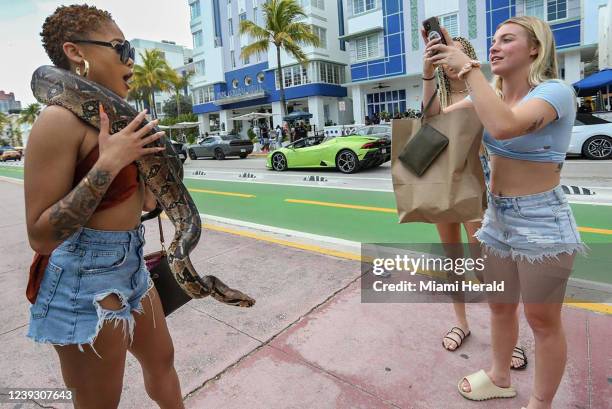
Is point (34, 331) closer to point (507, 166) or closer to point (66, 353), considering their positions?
point (66, 353)

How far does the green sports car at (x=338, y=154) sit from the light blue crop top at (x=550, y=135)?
10.9m

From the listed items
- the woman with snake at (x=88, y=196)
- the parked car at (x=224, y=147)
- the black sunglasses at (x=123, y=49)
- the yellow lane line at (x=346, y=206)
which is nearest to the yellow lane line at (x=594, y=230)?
the yellow lane line at (x=346, y=206)

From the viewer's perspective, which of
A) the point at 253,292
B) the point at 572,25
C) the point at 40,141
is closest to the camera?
the point at 40,141

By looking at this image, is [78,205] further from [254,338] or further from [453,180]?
[254,338]

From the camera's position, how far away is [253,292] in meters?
3.97

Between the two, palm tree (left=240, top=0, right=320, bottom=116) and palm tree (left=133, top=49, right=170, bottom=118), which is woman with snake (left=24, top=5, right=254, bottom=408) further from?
palm tree (left=133, top=49, right=170, bottom=118)

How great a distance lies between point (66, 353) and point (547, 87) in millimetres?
2208

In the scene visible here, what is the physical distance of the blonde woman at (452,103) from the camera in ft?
7.55

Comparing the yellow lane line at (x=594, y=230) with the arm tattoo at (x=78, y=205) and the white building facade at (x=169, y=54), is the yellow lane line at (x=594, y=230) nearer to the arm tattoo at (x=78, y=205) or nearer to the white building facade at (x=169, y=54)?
the arm tattoo at (x=78, y=205)

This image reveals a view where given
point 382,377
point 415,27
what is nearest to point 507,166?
point 382,377

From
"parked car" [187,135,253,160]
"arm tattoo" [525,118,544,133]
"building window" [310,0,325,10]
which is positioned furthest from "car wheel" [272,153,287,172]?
"building window" [310,0,325,10]

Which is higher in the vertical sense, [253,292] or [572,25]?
[572,25]

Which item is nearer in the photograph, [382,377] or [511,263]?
[511,263]

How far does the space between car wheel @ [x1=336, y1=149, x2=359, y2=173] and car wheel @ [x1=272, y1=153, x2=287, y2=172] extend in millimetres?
2434
